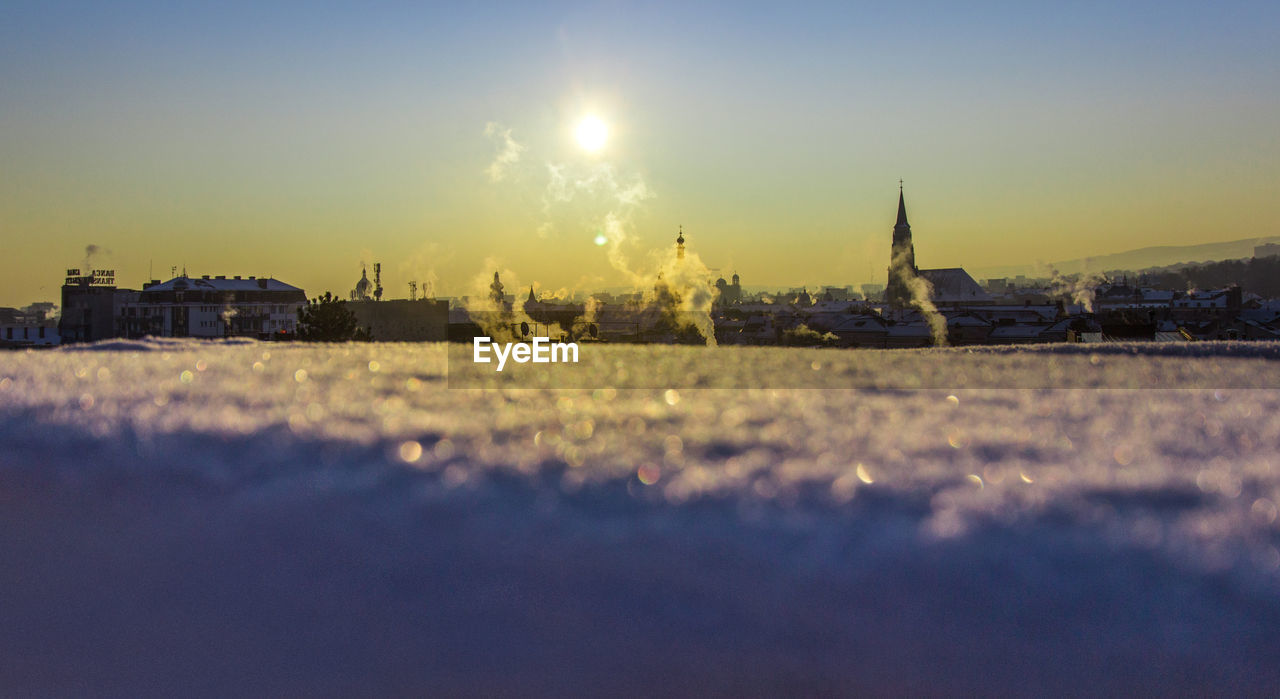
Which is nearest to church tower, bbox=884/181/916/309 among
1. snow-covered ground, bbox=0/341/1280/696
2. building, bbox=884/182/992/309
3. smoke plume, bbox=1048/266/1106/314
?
building, bbox=884/182/992/309

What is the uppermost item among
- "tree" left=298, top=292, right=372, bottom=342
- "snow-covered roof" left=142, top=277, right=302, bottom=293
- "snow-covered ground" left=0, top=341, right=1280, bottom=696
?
"snow-covered roof" left=142, top=277, right=302, bottom=293

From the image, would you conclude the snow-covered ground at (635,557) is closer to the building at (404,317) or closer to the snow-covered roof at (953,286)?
the building at (404,317)

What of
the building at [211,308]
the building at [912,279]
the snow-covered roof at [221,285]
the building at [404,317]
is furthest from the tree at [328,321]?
the building at [912,279]

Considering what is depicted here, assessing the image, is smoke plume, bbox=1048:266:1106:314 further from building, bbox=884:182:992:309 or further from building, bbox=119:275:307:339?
building, bbox=119:275:307:339

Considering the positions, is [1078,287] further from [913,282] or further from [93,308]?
[93,308]

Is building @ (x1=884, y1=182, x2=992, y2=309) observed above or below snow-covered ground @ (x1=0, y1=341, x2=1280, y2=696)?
above
